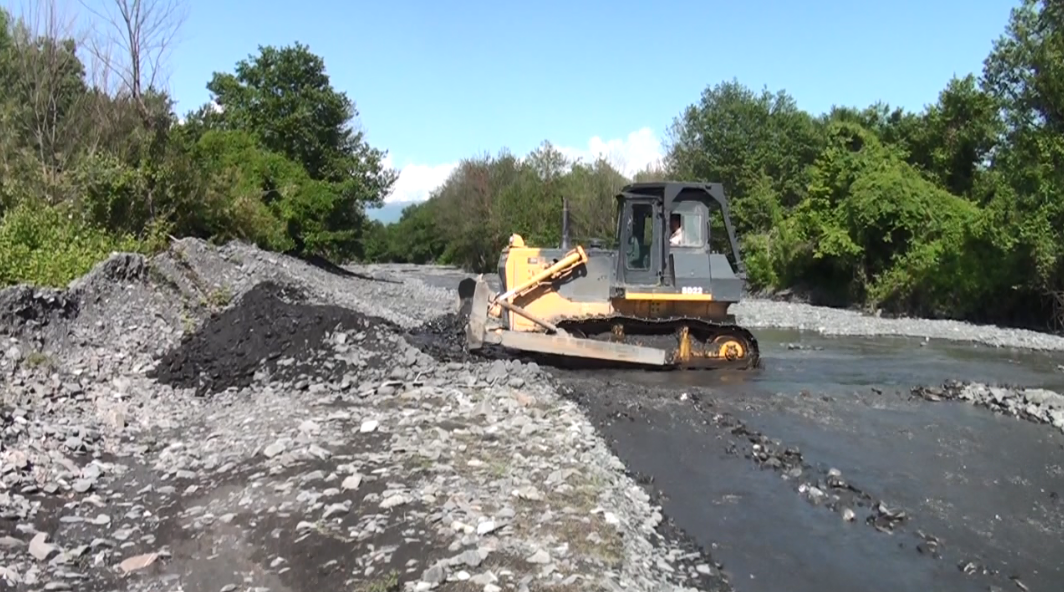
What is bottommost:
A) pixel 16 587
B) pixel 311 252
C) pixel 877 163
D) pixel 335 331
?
pixel 16 587

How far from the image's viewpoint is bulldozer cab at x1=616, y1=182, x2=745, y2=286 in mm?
15727

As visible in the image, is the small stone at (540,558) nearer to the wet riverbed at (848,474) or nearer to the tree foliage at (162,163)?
the wet riverbed at (848,474)

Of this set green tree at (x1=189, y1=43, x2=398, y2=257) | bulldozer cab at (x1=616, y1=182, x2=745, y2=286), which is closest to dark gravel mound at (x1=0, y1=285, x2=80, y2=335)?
bulldozer cab at (x1=616, y1=182, x2=745, y2=286)

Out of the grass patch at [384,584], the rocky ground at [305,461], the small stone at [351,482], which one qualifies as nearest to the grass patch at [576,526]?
the rocky ground at [305,461]

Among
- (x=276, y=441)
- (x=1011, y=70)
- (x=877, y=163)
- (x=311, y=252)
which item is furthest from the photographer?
(x=311, y=252)

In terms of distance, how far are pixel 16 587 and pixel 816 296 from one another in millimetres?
34178

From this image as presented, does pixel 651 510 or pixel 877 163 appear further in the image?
pixel 877 163

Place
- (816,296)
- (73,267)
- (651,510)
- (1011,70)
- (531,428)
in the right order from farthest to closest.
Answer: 1. (816,296)
2. (1011,70)
3. (73,267)
4. (531,428)
5. (651,510)

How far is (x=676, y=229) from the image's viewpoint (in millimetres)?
15906

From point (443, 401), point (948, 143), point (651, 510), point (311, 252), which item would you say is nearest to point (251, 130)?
point (311, 252)

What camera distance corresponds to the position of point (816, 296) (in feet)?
121

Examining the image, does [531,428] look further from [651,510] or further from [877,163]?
[877,163]

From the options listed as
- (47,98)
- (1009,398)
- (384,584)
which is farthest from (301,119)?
(384,584)

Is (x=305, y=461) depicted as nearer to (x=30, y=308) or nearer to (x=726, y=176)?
(x=30, y=308)
